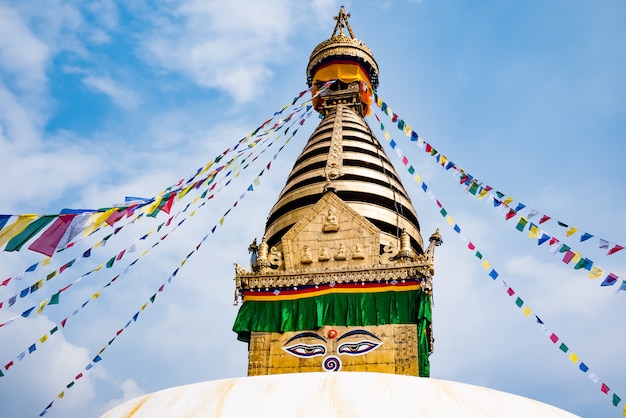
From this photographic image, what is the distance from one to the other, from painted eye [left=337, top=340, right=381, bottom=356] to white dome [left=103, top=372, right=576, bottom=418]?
6021mm

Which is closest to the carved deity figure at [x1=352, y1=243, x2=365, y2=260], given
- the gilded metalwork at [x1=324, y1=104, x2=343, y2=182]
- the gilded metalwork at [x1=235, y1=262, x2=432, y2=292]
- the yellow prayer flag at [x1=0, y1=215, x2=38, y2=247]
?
the gilded metalwork at [x1=235, y1=262, x2=432, y2=292]

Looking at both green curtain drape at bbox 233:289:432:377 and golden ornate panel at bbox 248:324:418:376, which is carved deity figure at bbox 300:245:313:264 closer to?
green curtain drape at bbox 233:289:432:377

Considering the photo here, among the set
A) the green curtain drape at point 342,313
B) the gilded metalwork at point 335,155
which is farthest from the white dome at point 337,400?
the gilded metalwork at point 335,155

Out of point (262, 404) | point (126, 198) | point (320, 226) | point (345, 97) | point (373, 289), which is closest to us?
point (262, 404)

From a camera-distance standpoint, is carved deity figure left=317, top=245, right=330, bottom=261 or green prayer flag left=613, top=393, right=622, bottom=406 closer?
green prayer flag left=613, top=393, right=622, bottom=406

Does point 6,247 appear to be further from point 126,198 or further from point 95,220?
point 126,198

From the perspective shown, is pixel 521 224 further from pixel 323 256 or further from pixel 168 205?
pixel 168 205

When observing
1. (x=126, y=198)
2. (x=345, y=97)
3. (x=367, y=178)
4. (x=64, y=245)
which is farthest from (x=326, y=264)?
(x=345, y=97)

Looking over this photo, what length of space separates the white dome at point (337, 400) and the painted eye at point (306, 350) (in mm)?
6201

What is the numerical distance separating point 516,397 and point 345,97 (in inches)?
542

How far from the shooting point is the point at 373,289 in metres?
12.0

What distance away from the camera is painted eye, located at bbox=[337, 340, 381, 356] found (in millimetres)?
11336

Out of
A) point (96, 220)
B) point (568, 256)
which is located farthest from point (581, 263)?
point (96, 220)

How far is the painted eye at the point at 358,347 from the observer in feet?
37.2
